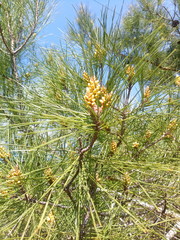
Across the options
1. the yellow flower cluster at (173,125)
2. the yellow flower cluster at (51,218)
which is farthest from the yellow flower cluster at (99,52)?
the yellow flower cluster at (51,218)

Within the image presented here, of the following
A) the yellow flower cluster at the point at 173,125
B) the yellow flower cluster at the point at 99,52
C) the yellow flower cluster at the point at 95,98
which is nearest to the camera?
the yellow flower cluster at the point at 95,98

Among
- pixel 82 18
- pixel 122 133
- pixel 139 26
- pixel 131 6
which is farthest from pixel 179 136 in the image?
pixel 131 6

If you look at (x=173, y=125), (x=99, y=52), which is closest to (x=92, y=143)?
(x=99, y=52)

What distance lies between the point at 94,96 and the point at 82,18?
1.68 feet

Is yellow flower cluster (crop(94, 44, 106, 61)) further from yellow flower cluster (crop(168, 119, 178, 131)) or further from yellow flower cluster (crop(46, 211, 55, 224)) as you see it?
yellow flower cluster (crop(46, 211, 55, 224))

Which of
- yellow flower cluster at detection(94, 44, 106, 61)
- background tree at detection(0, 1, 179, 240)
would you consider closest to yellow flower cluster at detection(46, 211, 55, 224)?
background tree at detection(0, 1, 179, 240)

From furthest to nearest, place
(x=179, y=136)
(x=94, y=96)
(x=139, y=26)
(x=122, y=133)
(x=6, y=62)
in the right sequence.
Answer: (x=139, y=26) → (x=6, y=62) → (x=179, y=136) → (x=122, y=133) → (x=94, y=96)

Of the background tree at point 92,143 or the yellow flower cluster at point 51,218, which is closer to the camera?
the background tree at point 92,143

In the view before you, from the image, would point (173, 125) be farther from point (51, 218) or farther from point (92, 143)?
point (51, 218)

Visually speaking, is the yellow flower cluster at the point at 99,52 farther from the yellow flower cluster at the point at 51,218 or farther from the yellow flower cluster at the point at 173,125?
the yellow flower cluster at the point at 51,218

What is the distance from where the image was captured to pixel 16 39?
150 cm

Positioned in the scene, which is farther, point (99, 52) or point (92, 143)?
point (99, 52)

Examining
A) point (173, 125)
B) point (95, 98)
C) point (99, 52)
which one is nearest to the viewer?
point (95, 98)

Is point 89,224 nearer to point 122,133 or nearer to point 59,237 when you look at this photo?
point 59,237
